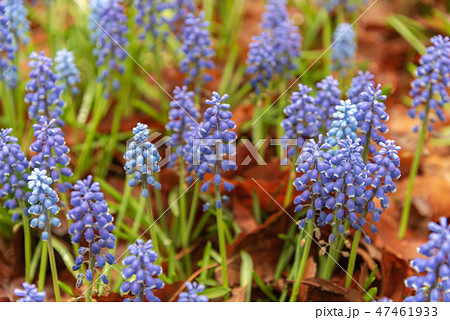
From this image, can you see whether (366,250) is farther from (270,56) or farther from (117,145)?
(117,145)

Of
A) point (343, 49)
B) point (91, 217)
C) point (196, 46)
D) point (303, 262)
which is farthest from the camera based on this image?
point (343, 49)

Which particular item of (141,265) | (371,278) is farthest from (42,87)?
(371,278)

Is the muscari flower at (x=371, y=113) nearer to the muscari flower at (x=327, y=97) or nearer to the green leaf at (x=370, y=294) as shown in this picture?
the muscari flower at (x=327, y=97)

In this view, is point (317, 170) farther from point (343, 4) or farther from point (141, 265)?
point (343, 4)

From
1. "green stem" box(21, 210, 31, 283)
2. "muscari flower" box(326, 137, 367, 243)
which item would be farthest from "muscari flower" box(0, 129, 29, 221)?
"muscari flower" box(326, 137, 367, 243)

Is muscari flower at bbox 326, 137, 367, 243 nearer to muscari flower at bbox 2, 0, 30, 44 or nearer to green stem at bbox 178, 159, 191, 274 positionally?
green stem at bbox 178, 159, 191, 274

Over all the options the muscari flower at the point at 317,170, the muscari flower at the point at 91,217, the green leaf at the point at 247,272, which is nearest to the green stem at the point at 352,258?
the muscari flower at the point at 317,170
